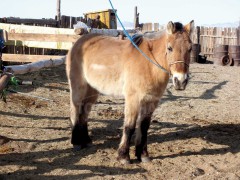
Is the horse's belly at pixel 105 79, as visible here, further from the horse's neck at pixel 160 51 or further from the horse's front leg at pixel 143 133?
the horse's neck at pixel 160 51

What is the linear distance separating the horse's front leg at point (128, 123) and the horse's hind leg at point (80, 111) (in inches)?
33.9

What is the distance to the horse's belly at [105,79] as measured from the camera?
4976mm

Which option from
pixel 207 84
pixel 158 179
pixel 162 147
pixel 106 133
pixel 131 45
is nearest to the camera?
pixel 158 179

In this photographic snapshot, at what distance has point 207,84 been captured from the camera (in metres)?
11.3

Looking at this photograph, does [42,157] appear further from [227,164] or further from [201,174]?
[227,164]

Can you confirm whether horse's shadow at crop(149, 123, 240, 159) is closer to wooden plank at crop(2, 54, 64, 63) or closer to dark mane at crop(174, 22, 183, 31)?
dark mane at crop(174, 22, 183, 31)

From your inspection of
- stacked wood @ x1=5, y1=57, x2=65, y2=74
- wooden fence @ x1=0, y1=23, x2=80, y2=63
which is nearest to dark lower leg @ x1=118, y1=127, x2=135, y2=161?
stacked wood @ x1=5, y1=57, x2=65, y2=74

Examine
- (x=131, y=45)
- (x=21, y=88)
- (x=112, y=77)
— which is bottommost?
(x=21, y=88)

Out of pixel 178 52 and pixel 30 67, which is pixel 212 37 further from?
Answer: pixel 178 52

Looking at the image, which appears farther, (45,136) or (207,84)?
(207,84)

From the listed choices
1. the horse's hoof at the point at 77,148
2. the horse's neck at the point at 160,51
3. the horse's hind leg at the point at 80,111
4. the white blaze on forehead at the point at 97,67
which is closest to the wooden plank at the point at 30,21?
the horse's hind leg at the point at 80,111

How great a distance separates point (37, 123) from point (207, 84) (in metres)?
6.80

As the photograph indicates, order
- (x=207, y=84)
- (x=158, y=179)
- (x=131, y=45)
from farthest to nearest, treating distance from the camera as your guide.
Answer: (x=207, y=84) → (x=131, y=45) → (x=158, y=179)

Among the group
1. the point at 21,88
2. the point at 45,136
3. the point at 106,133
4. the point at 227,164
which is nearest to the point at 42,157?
the point at 45,136
